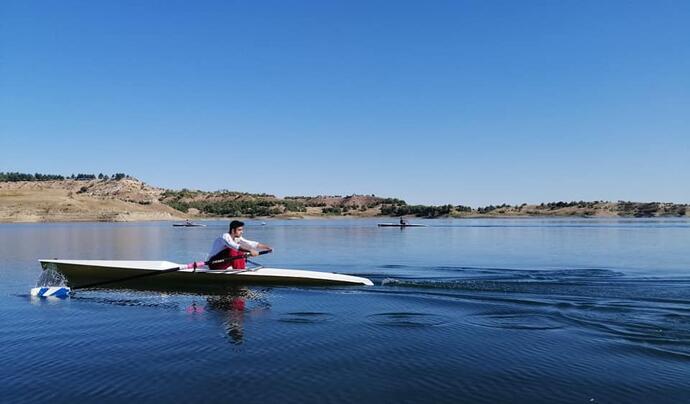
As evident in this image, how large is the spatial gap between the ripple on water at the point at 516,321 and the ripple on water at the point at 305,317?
3354mm

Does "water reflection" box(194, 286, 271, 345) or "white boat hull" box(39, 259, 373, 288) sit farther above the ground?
"white boat hull" box(39, 259, 373, 288)

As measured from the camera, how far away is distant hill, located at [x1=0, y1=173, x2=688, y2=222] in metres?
122

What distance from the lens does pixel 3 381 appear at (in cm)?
855

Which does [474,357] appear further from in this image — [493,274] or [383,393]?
[493,274]

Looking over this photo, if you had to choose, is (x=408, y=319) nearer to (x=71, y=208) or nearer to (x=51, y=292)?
(x=51, y=292)

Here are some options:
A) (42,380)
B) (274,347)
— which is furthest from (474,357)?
(42,380)

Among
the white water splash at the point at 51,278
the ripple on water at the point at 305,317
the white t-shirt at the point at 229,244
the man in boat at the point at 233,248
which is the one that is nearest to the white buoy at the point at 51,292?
the white water splash at the point at 51,278

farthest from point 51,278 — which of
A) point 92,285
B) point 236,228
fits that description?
point 236,228

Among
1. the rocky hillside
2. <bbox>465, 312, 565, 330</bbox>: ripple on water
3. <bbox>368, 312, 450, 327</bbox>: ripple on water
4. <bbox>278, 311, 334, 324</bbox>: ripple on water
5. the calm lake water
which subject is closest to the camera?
the calm lake water

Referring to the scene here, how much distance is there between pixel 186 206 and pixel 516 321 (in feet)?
541

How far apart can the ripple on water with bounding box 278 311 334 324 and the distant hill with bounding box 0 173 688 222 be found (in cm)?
11319

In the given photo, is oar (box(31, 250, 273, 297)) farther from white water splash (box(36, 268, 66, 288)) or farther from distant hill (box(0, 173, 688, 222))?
distant hill (box(0, 173, 688, 222))

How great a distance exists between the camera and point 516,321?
510 inches

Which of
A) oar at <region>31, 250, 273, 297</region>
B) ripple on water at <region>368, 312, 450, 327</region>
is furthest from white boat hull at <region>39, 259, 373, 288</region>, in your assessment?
ripple on water at <region>368, 312, 450, 327</region>
